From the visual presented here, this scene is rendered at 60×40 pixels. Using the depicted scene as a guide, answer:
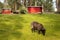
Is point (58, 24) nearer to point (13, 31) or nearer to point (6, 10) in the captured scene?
point (13, 31)

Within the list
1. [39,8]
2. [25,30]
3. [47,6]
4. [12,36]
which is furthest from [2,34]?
[47,6]

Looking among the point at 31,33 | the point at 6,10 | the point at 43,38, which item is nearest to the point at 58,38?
the point at 43,38

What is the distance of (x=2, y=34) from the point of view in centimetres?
1702

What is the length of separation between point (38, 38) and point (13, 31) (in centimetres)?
346

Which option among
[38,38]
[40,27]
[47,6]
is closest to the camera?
[38,38]

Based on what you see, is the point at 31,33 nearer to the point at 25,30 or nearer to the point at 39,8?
the point at 25,30

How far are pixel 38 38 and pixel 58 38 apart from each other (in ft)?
6.10

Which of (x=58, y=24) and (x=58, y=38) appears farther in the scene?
(x=58, y=24)

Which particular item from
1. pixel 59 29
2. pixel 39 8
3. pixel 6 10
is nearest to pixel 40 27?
pixel 59 29

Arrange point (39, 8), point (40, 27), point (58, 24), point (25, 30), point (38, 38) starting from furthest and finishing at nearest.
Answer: point (39, 8) → point (58, 24) → point (25, 30) → point (40, 27) → point (38, 38)

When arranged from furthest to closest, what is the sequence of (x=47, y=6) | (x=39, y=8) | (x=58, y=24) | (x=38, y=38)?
(x=47, y=6) < (x=39, y=8) < (x=58, y=24) < (x=38, y=38)

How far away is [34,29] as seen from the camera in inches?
688

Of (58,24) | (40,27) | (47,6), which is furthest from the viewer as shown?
(47,6)

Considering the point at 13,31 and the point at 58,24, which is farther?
the point at 58,24
